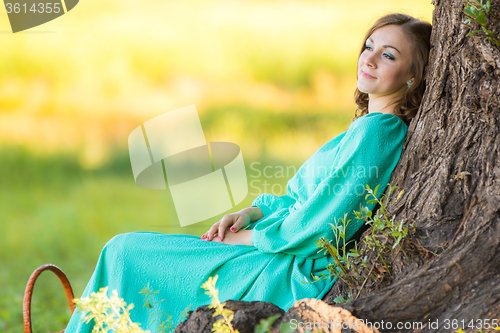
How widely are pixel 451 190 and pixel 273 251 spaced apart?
1.76 ft

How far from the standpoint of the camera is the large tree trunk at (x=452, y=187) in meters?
0.88

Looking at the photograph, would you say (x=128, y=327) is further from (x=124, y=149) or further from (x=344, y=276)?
(x=124, y=149)

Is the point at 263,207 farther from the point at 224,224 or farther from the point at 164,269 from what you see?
the point at 164,269

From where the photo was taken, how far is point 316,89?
3.95 m

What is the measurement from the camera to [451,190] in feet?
3.37

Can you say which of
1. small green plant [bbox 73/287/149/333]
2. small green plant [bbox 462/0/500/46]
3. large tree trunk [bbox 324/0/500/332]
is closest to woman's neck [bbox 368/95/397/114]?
large tree trunk [bbox 324/0/500/332]

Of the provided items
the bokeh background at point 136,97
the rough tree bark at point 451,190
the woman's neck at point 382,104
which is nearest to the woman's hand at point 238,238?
the rough tree bark at point 451,190

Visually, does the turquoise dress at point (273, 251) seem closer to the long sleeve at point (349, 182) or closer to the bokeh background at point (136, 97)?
the long sleeve at point (349, 182)

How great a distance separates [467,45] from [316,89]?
2.90 meters

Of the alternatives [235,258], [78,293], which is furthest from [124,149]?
[235,258]

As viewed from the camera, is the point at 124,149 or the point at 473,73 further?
the point at 124,149

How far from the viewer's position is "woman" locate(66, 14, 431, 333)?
4.05 feet

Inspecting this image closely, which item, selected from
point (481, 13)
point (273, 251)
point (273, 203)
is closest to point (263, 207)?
point (273, 203)

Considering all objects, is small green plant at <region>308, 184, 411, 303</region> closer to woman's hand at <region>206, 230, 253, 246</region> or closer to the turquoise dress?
the turquoise dress
